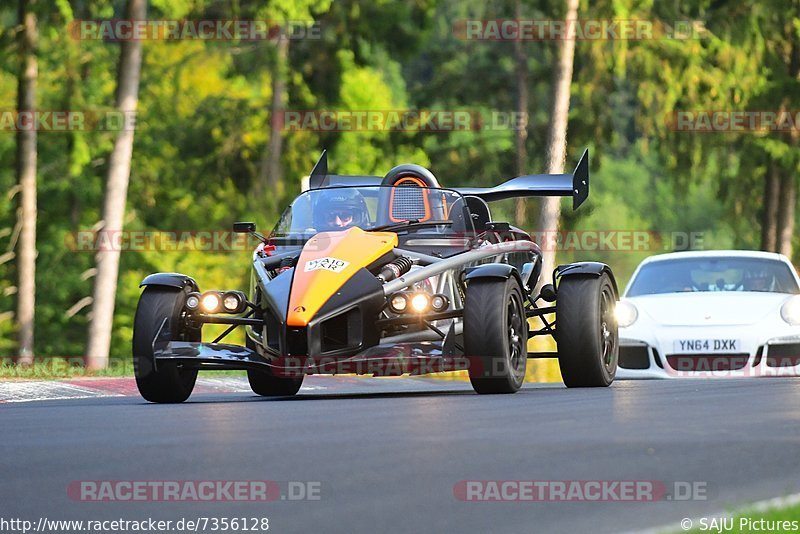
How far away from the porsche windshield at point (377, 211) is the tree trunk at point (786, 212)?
90.3ft

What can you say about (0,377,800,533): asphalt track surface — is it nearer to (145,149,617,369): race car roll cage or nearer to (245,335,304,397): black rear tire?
(145,149,617,369): race car roll cage

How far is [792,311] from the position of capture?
17.3 m

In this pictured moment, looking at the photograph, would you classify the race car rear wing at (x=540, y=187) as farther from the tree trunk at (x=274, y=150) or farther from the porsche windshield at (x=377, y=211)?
the tree trunk at (x=274, y=150)

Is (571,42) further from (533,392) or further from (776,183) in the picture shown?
(533,392)

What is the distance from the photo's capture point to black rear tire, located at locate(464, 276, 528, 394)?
12.9 m

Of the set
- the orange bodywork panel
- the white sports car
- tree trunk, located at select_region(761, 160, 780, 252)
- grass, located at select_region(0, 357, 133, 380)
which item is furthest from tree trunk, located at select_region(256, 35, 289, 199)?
the orange bodywork panel

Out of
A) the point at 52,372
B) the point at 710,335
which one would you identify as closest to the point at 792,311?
the point at 710,335

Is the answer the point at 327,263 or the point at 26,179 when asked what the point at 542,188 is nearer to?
the point at 327,263

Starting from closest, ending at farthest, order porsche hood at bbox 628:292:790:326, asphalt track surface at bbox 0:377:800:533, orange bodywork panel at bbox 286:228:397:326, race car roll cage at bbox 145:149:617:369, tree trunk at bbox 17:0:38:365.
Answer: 1. asphalt track surface at bbox 0:377:800:533
2. orange bodywork panel at bbox 286:228:397:326
3. race car roll cage at bbox 145:149:617:369
4. porsche hood at bbox 628:292:790:326
5. tree trunk at bbox 17:0:38:365

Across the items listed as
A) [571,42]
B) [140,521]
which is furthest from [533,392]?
[571,42]

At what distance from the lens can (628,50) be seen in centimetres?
3778

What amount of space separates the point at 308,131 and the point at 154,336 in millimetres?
33207

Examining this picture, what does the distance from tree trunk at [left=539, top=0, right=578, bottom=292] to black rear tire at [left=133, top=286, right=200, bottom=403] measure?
20.2 m

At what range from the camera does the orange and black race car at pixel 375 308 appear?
12.9 meters
